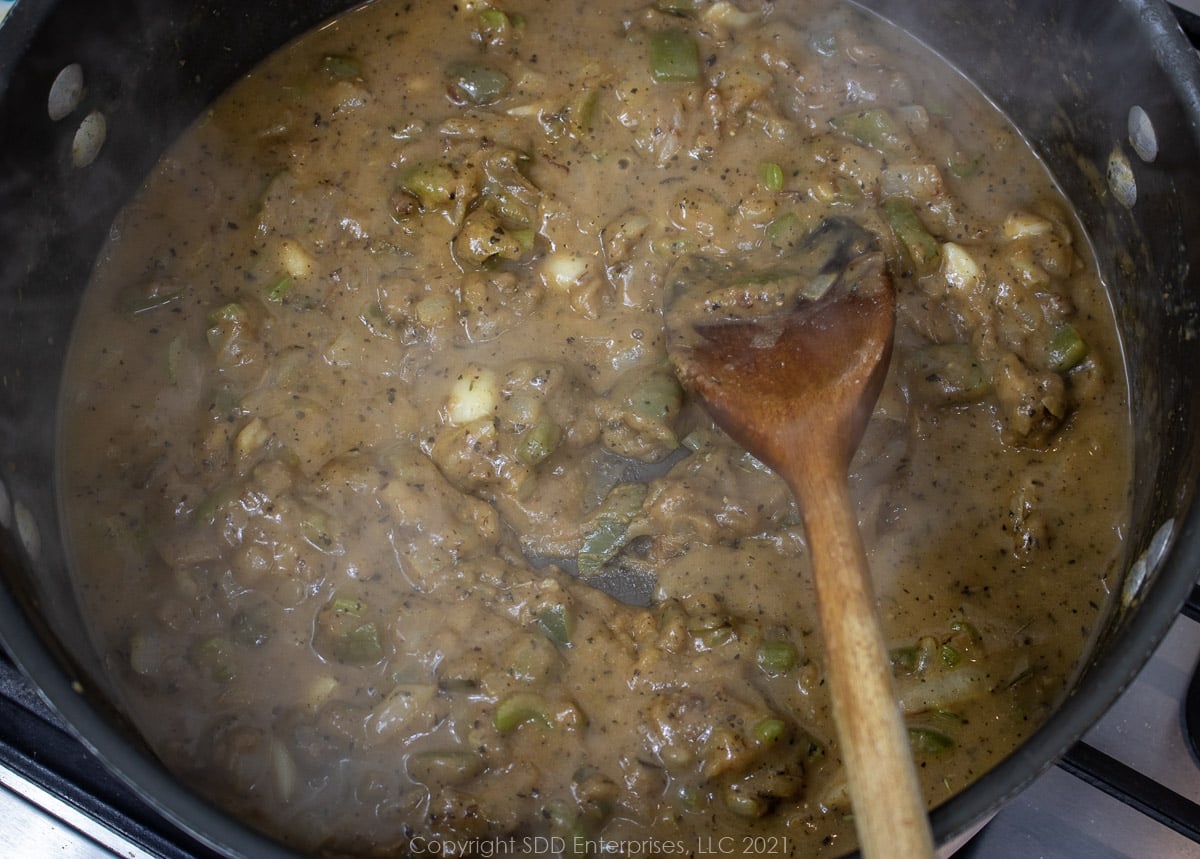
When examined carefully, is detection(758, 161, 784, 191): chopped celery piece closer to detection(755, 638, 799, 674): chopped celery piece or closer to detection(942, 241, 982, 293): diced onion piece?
detection(942, 241, 982, 293): diced onion piece

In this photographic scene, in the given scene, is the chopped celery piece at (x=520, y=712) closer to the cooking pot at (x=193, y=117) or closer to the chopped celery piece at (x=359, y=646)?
the chopped celery piece at (x=359, y=646)

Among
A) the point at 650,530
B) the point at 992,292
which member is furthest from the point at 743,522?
the point at 992,292

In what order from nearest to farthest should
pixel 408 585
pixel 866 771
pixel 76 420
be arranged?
pixel 866 771 → pixel 408 585 → pixel 76 420

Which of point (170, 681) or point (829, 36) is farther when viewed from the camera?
point (829, 36)

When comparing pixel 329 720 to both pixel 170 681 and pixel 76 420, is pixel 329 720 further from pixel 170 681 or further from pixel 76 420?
pixel 76 420

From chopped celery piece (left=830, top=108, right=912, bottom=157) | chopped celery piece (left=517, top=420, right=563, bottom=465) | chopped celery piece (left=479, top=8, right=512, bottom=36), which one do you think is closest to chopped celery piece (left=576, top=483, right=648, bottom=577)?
chopped celery piece (left=517, top=420, right=563, bottom=465)

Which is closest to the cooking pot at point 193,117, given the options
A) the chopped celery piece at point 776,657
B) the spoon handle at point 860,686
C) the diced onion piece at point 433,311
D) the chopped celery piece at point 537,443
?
the spoon handle at point 860,686

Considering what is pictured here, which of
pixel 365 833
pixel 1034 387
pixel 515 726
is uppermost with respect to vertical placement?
pixel 1034 387

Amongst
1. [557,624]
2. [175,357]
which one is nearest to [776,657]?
[557,624]
